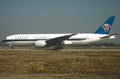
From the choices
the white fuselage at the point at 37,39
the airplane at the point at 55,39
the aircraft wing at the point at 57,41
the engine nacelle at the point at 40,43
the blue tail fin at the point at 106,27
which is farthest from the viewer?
the blue tail fin at the point at 106,27

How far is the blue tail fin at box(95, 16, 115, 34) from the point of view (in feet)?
164

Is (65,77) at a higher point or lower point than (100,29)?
lower

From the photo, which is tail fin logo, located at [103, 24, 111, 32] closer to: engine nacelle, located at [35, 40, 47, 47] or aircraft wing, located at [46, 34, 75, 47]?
aircraft wing, located at [46, 34, 75, 47]

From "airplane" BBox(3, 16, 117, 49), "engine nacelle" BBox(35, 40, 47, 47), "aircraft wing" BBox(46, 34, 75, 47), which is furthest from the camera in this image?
"airplane" BBox(3, 16, 117, 49)

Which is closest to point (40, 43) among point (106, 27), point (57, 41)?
point (57, 41)

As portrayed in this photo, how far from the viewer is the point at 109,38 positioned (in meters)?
45.5

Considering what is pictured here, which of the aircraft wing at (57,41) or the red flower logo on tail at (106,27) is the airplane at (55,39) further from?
the red flower logo on tail at (106,27)

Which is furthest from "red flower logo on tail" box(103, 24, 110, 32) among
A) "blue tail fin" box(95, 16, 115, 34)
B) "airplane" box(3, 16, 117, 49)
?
"airplane" box(3, 16, 117, 49)

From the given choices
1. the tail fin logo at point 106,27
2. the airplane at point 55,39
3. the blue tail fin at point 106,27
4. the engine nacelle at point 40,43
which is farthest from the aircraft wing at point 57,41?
the tail fin logo at point 106,27

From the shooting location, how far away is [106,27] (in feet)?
164

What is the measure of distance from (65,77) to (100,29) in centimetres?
4026

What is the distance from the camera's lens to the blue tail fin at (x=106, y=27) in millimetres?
49906

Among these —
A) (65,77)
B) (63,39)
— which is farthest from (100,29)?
(65,77)

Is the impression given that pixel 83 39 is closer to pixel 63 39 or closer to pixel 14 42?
pixel 63 39
